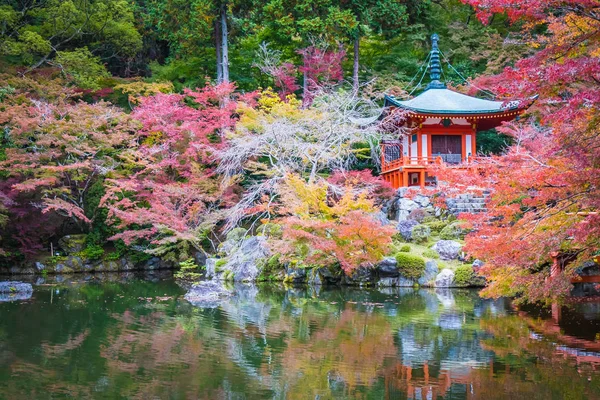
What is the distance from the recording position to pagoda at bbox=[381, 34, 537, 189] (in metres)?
19.4

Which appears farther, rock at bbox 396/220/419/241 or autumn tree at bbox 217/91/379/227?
autumn tree at bbox 217/91/379/227

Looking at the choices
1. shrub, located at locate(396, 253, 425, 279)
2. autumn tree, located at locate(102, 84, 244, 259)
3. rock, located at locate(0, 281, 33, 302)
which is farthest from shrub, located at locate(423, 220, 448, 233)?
rock, located at locate(0, 281, 33, 302)

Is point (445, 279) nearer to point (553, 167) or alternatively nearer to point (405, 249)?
point (405, 249)

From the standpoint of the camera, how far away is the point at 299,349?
8.34 meters

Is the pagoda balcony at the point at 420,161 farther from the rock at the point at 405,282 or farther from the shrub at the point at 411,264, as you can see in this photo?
the rock at the point at 405,282

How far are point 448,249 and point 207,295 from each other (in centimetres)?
628

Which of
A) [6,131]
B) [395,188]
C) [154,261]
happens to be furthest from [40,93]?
[395,188]

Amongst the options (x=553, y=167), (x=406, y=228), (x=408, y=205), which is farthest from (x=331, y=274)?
(x=553, y=167)

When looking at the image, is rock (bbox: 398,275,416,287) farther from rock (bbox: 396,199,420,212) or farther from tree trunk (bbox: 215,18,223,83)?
tree trunk (bbox: 215,18,223,83)

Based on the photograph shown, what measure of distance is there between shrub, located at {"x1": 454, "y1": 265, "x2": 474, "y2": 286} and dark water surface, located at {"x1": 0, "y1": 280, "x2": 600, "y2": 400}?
1.67 m

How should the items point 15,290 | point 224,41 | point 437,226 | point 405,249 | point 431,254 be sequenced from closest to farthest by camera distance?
point 15,290
point 431,254
point 405,249
point 437,226
point 224,41

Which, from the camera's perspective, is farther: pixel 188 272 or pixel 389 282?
pixel 188 272

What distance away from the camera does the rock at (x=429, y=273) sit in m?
15.0

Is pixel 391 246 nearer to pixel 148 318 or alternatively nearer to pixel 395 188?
pixel 395 188
